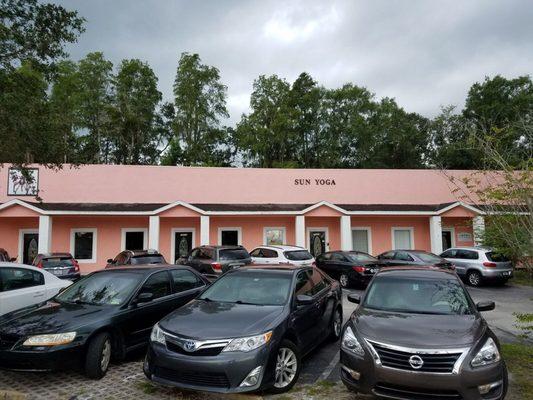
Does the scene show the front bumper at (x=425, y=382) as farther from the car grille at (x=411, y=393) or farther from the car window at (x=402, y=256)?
A: the car window at (x=402, y=256)

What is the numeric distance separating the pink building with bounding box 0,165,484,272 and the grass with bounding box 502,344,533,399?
13564 millimetres

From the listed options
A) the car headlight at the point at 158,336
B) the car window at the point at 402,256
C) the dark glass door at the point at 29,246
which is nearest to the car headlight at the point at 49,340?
the car headlight at the point at 158,336

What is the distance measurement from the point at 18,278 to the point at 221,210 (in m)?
12.9

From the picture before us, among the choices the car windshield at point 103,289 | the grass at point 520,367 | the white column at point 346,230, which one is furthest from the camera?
the white column at point 346,230

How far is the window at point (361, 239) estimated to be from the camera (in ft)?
76.8

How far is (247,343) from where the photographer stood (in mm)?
4852

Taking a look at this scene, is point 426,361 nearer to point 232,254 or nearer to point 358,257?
point 232,254

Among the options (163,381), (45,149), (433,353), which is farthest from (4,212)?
(433,353)

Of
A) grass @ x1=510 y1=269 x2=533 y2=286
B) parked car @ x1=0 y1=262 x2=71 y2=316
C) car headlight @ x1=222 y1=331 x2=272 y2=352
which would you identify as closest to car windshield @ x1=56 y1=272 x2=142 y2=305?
parked car @ x1=0 y1=262 x2=71 y2=316

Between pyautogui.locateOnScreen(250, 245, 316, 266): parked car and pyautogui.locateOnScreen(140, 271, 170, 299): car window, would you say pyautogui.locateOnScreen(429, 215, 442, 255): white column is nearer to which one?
pyautogui.locateOnScreen(250, 245, 316, 266): parked car

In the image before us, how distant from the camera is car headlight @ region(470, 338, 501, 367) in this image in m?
4.43

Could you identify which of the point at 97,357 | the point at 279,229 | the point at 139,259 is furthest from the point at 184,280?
the point at 279,229

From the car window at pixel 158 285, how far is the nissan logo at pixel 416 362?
14.4 feet

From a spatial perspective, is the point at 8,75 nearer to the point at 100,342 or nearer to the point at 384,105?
the point at 100,342
